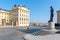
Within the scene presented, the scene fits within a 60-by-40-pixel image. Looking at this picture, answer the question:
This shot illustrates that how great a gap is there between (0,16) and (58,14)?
1502 inches

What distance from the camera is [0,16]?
285ft

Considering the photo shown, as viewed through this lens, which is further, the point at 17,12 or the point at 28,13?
the point at 28,13

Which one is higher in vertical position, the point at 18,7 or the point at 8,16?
the point at 18,7

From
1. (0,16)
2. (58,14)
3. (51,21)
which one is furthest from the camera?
(0,16)

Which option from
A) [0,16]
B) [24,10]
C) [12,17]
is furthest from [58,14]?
[0,16]

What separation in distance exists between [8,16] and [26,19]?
13.2 metres

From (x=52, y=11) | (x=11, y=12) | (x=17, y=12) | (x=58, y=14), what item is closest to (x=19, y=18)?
(x=17, y=12)

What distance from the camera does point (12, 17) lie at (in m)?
89.9

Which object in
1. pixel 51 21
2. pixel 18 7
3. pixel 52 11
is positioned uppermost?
pixel 18 7

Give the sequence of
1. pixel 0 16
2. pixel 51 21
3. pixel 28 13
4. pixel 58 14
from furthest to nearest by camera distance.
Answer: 1. pixel 28 13
2. pixel 0 16
3. pixel 58 14
4. pixel 51 21

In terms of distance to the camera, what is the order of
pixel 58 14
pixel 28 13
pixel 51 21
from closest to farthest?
pixel 51 21, pixel 58 14, pixel 28 13

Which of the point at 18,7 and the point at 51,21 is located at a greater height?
the point at 18,7

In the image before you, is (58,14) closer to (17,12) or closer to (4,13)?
(17,12)

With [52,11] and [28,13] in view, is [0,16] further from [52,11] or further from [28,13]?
[52,11]
